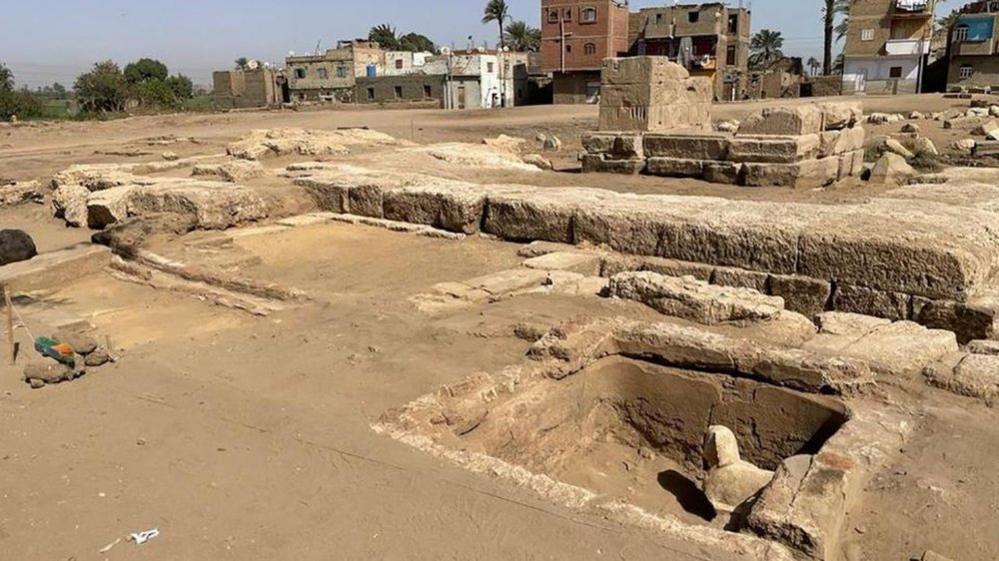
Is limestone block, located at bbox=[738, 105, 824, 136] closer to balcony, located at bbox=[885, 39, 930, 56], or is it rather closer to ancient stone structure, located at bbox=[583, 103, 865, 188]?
ancient stone structure, located at bbox=[583, 103, 865, 188]

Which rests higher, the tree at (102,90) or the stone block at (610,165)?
the tree at (102,90)

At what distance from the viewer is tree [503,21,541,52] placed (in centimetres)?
6284

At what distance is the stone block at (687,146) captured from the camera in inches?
415

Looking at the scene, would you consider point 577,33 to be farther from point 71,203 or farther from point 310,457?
point 310,457

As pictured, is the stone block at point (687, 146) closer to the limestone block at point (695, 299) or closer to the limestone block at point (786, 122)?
the limestone block at point (786, 122)

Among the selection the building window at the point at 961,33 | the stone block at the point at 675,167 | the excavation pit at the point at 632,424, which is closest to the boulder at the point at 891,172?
the stone block at the point at 675,167

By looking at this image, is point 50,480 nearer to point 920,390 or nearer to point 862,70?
point 920,390

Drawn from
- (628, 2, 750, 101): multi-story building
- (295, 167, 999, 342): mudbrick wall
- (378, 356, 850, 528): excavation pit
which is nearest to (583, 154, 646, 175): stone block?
(295, 167, 999, 342): mudbrick wall

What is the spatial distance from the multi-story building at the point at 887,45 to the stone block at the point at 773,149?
35.3m

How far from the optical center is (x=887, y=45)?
43.6m

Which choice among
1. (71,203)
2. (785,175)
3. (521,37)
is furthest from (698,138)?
(521,37)

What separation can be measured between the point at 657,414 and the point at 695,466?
395 millimetres

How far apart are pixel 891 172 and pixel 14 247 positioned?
11.2m

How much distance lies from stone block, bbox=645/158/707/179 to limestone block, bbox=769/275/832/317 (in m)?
4.82
